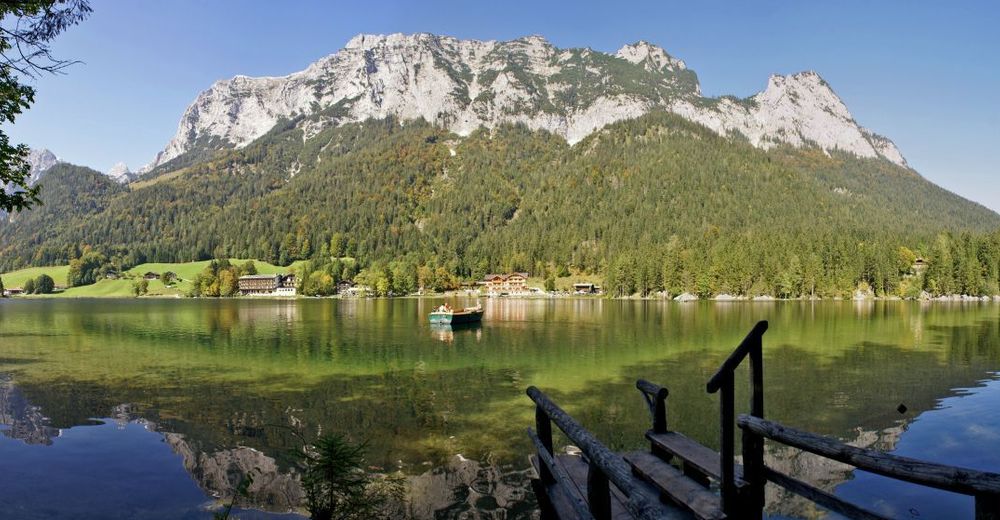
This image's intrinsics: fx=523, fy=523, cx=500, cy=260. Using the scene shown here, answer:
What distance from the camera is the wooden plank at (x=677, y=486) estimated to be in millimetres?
7713

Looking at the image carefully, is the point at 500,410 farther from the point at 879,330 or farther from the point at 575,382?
the point at 879,330

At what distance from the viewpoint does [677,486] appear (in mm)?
8922

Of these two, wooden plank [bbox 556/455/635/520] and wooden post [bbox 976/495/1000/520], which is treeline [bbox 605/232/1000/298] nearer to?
wooden plank [bbox 556/455/635/520]

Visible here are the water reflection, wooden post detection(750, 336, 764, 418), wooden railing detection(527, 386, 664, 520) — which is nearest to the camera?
wooden railing detection(527, 386, 664, 520)

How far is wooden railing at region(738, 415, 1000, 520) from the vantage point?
4793 millimetres

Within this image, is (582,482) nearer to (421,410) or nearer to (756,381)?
(756,381)

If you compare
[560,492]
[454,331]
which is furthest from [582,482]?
[454,331]

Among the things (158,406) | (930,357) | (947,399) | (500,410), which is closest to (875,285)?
(930,357)

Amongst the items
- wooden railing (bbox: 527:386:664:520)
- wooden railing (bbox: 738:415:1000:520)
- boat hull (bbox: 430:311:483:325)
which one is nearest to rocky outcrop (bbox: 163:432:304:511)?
wooden railing (bbox: 527:386:664:520)

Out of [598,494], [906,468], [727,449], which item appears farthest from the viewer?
[727,449]

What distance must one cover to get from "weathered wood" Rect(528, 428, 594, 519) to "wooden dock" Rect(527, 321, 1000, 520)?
0.06 ft

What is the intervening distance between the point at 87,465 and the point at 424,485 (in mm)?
11843

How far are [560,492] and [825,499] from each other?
420 centimetres

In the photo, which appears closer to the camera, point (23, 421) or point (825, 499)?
point (825, 499)
